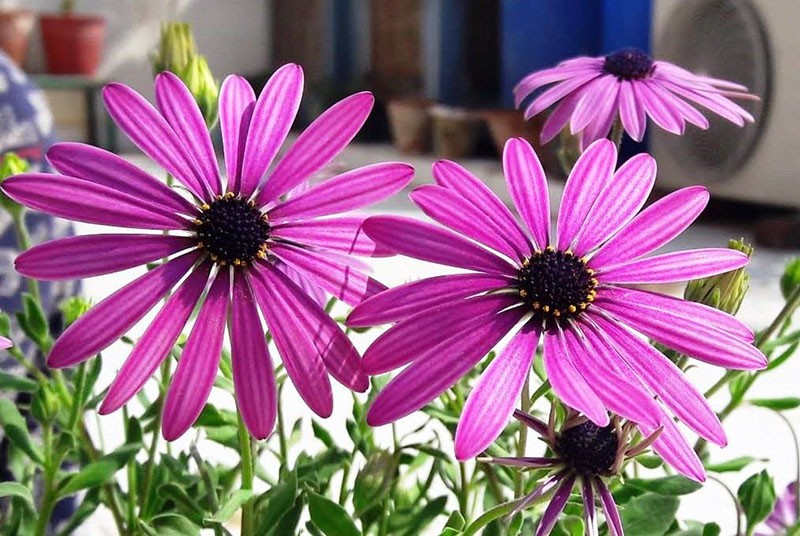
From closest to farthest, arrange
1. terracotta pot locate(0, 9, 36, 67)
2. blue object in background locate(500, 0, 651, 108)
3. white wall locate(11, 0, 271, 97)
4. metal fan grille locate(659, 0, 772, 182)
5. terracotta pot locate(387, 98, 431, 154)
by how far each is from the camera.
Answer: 1. metal fan grille locate(659, 0, 772, 182)
2. blue object in background locate(500, 0, 651, 108)
3. terracotta pot locate(387, 98, 431, 154)
4. terracotta pot locate(0, 9, 36, 67)
5. white wall locate(11, 0, 271, 97)

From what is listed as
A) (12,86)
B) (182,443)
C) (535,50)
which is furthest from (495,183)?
(12,86)

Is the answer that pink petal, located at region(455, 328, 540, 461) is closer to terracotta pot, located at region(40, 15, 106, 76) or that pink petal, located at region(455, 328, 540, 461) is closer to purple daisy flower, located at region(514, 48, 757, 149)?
purple daisy flower, located at region(514, 48, 757, 149)

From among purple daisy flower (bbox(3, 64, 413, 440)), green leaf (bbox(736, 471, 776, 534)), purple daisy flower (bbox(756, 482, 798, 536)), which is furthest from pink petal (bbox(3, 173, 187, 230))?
purple daisy flower (bbox(756, 482, 798, 536))

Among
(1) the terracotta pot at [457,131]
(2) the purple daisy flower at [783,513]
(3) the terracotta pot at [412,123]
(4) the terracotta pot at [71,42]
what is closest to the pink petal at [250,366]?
(2) the purple daisy flower at [783,513]

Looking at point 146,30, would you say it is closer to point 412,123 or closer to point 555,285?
point 412,123

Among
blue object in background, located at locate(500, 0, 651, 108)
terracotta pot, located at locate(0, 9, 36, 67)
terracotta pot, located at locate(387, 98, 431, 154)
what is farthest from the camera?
terracotta pot, located at locate(0, 9, 36, 67)

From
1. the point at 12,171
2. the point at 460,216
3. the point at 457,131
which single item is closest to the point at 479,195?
the point at 460,216

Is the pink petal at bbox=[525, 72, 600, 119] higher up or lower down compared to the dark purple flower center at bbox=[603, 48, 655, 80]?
lower down
